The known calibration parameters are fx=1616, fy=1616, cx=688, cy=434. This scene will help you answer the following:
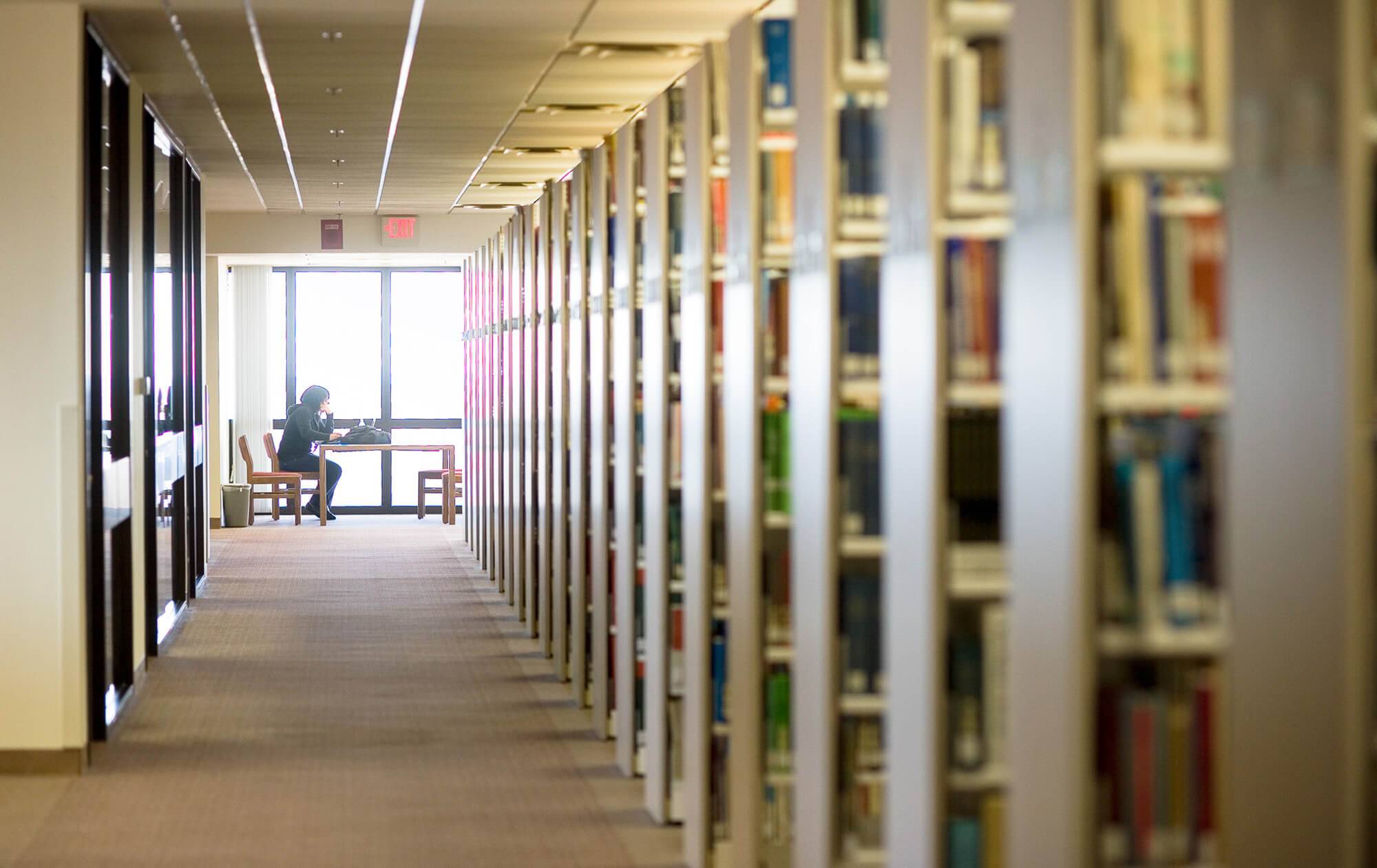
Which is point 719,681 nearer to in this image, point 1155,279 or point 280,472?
point 1155,279

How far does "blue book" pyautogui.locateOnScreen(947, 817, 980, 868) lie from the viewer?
290 cm

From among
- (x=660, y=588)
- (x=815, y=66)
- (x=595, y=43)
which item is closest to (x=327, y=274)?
(x=595, y=43)

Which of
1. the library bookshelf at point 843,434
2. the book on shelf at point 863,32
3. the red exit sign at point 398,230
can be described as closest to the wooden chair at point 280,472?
the red exit sign at point 398,230

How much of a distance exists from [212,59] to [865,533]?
4.54m

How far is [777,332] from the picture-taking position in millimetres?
4281

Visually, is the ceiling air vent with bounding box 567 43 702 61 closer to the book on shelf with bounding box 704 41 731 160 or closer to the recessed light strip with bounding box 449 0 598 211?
the recessed light strip with bounding box 449 0 598 211

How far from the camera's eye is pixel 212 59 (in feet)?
22.9

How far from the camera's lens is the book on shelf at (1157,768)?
229cm

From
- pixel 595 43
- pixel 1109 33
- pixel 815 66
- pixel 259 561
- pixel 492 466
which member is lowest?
pixel 259 561

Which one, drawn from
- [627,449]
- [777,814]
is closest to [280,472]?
[627,449]

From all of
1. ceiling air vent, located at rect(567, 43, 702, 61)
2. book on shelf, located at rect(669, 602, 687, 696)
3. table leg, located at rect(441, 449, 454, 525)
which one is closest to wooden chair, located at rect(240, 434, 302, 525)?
table leg, located at rect(441, 449, 454, 525)

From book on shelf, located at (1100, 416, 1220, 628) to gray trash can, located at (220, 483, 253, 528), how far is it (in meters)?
14.5

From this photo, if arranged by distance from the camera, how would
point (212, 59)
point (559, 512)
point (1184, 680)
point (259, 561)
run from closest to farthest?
1. point (1184, 680)
2. point (212, 59)
3. point (559, 512)
4. point (259, 561)

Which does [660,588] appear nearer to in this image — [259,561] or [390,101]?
[390,101]
